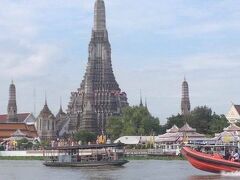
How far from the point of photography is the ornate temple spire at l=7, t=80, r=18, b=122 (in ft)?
454

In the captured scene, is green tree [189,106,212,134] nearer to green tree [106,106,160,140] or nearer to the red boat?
green tree [106,106,160,140]

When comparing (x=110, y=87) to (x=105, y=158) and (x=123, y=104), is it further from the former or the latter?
(x=105, y=158)

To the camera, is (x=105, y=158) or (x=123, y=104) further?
(x=123, y=104)

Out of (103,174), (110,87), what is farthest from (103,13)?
(103,174)

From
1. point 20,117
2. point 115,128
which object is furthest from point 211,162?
point 20,117

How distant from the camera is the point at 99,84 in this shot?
129 m

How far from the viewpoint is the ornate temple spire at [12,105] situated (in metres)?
138

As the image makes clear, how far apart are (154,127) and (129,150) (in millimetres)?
19430

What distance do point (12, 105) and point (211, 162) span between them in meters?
106

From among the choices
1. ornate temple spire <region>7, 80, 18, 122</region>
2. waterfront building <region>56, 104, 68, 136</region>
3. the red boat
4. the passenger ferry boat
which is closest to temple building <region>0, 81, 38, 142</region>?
ornate temple spire <region>7, 80, 18, 122</region>

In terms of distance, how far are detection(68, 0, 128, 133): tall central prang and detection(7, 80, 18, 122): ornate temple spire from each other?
12914 millimetres

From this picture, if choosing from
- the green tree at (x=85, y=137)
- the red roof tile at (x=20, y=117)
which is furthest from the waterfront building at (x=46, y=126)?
the green tree at (x=85, y=137)

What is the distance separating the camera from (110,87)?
130 metres

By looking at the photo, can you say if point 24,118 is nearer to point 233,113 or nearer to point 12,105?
point 12,105
